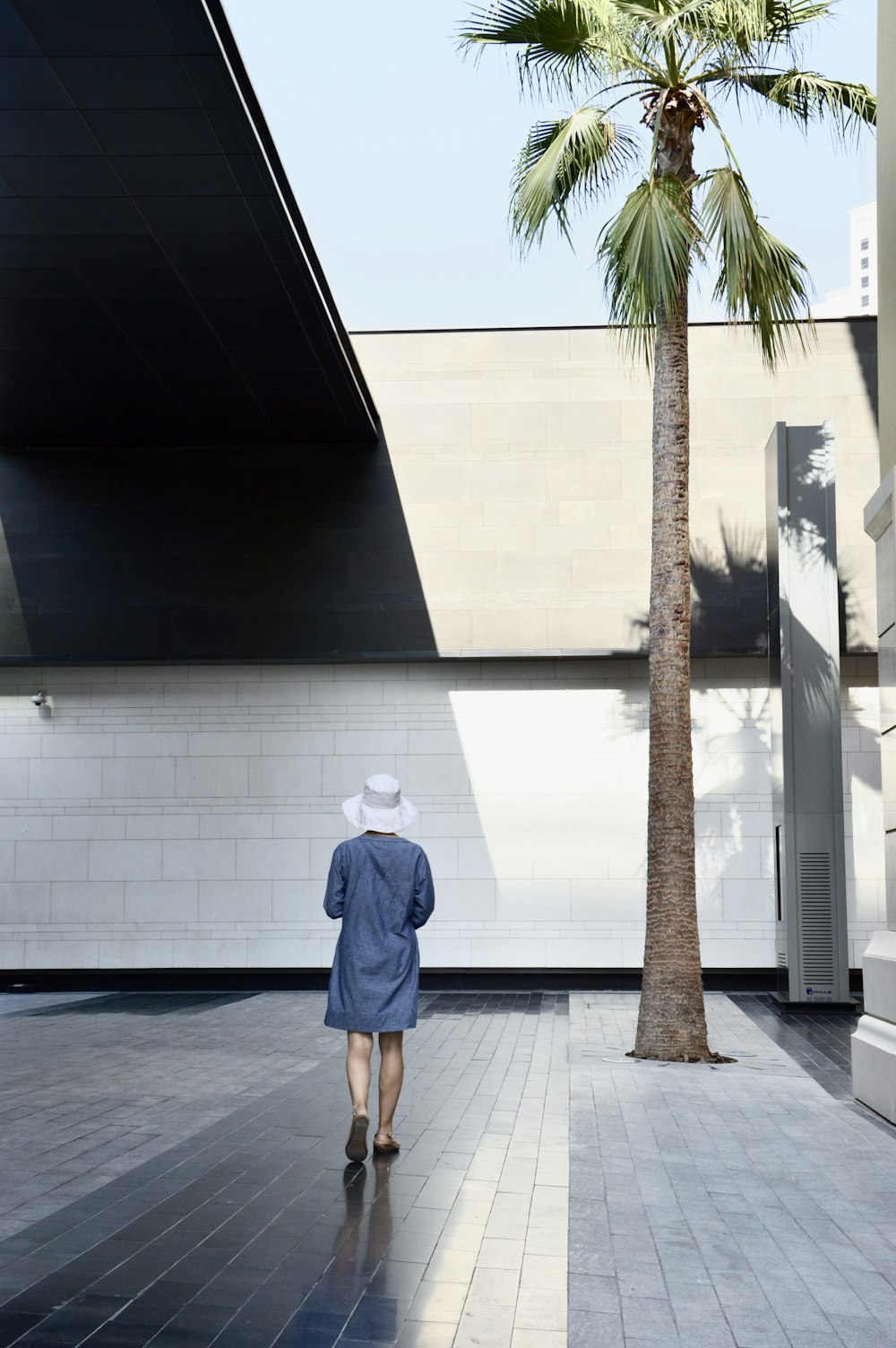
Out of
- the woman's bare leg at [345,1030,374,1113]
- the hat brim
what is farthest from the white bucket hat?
the woman's bare leg at [345,1030,374,1113]

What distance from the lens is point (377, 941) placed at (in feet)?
19.6

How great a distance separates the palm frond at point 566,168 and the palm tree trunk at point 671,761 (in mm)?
1191

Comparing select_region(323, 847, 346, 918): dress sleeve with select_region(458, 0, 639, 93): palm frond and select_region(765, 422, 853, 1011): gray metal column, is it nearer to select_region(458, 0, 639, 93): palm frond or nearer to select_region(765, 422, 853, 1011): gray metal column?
select_region(458, 0, 639, 93): palm frond

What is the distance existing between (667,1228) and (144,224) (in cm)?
822

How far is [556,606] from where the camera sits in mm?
14969

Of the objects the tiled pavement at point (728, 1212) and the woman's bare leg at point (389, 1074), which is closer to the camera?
the tiled pavement at point (728, 1212)

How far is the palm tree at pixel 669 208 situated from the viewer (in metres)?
9.27

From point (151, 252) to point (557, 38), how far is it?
3.61 m

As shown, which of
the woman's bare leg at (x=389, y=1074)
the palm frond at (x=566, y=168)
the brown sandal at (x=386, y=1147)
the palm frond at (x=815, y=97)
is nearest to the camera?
the woman's bare leg at (x=389, y=1074)

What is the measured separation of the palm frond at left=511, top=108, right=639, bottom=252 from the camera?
31.6 feet

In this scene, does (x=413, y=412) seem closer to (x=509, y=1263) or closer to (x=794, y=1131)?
(x=794, y=1131)

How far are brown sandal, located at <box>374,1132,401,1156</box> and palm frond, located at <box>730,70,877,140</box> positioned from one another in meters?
8.04

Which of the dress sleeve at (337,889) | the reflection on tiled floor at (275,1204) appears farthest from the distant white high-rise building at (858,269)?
the dress sleeve at (337,889)

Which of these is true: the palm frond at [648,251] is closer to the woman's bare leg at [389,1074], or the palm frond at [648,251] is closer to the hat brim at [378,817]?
the hat brim at [378,817]
